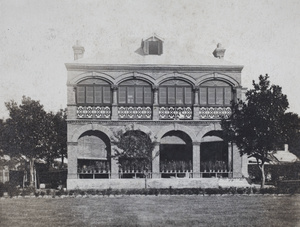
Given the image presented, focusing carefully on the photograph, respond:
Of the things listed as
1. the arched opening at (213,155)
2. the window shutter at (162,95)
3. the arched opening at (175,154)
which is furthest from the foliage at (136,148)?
the arched opening at (213,155)

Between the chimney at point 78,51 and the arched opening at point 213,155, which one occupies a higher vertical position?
the chimney at point 78,51

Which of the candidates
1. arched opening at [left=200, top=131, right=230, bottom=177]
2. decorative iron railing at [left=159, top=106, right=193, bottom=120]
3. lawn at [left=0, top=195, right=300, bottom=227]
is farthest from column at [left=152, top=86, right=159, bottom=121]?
lawn at [left=0, top=195, right=300, bottom=227]

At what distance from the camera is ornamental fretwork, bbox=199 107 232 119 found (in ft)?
97.2

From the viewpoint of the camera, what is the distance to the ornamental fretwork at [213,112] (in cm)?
2964

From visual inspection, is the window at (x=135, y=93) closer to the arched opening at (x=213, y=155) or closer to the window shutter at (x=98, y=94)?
the window shutter at (x=98, y=94)

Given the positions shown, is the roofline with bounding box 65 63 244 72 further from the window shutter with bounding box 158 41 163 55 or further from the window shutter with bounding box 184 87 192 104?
the window shutter with bounding box 158 41 163 55

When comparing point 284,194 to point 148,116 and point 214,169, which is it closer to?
point 214,169

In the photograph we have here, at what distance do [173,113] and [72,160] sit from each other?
7.83m

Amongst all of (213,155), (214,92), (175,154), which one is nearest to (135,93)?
(175,154)

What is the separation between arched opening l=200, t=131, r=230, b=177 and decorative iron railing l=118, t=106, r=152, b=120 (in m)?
4.47

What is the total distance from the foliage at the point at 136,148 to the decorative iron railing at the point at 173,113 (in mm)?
2288

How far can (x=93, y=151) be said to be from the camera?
29.1m

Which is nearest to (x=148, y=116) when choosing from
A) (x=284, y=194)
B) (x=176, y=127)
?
(x=176, y=127)

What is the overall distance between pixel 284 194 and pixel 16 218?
14804 millimetres
